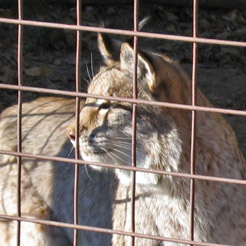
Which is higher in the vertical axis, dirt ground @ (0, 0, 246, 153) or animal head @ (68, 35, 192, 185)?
dirt ground @ (0, 0, 246, 153)

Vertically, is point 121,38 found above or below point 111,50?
above

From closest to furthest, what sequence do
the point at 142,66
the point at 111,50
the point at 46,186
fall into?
1. the point at 142,66
2. the point at 111,50
3. the point at 46,186

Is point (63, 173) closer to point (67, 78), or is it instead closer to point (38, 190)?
point (38, 190)

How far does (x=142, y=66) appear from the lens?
13.3 ft

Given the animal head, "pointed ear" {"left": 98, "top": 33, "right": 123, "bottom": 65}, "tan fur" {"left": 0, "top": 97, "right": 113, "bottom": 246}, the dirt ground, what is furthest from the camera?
the dirt ground

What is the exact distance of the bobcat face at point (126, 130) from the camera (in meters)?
4.23

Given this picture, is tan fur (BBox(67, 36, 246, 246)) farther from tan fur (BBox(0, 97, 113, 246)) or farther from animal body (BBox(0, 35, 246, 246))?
tan fur (BBox(0, 97, 113, 246))

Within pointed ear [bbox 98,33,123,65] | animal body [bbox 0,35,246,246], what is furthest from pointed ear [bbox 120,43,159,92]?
pointed ear [bbox 98,33,123,65]

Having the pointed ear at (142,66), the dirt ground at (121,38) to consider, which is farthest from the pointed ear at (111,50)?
the dirt ground at (121,38)

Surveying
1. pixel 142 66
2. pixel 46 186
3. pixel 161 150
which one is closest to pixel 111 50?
pixel 142 66

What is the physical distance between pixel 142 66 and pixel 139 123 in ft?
1.13

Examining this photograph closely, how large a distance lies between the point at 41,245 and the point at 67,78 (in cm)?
338

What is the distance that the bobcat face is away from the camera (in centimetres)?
423

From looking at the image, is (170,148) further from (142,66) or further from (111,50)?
(111,50)
